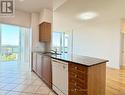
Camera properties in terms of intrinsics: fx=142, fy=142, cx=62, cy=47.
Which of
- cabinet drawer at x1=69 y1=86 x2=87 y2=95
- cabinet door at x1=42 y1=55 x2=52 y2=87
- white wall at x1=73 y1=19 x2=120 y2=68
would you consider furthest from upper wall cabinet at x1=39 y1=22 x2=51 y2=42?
cabinet drawer at x1=69 y1=86 x2=87 y2=95

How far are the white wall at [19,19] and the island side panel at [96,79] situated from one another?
4.34m

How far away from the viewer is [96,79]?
93.7 inches

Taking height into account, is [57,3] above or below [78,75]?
above

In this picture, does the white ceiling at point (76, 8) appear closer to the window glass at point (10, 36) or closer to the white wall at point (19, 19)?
the white wall at point (19, 19)

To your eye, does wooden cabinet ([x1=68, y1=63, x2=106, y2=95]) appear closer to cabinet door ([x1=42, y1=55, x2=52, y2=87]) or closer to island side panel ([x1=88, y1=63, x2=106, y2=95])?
island side panel ([x1=88, y1=63, x2=106, y2=95])

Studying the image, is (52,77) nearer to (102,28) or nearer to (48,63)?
(48,63)

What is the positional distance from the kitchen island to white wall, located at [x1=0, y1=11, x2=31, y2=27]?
334 cm

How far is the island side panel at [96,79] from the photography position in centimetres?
223

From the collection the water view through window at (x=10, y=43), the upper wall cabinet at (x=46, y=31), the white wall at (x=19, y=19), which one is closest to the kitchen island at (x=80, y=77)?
the upper wall cabinet at (x=46, y=31)

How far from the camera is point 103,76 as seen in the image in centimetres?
262

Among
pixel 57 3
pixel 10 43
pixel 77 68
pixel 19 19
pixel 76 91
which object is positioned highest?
pixel 57 3

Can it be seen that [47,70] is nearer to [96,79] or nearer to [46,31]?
[96,79]

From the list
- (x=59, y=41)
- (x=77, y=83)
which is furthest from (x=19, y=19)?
(x=77, y=83)

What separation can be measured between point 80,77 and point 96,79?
11.1 inches
